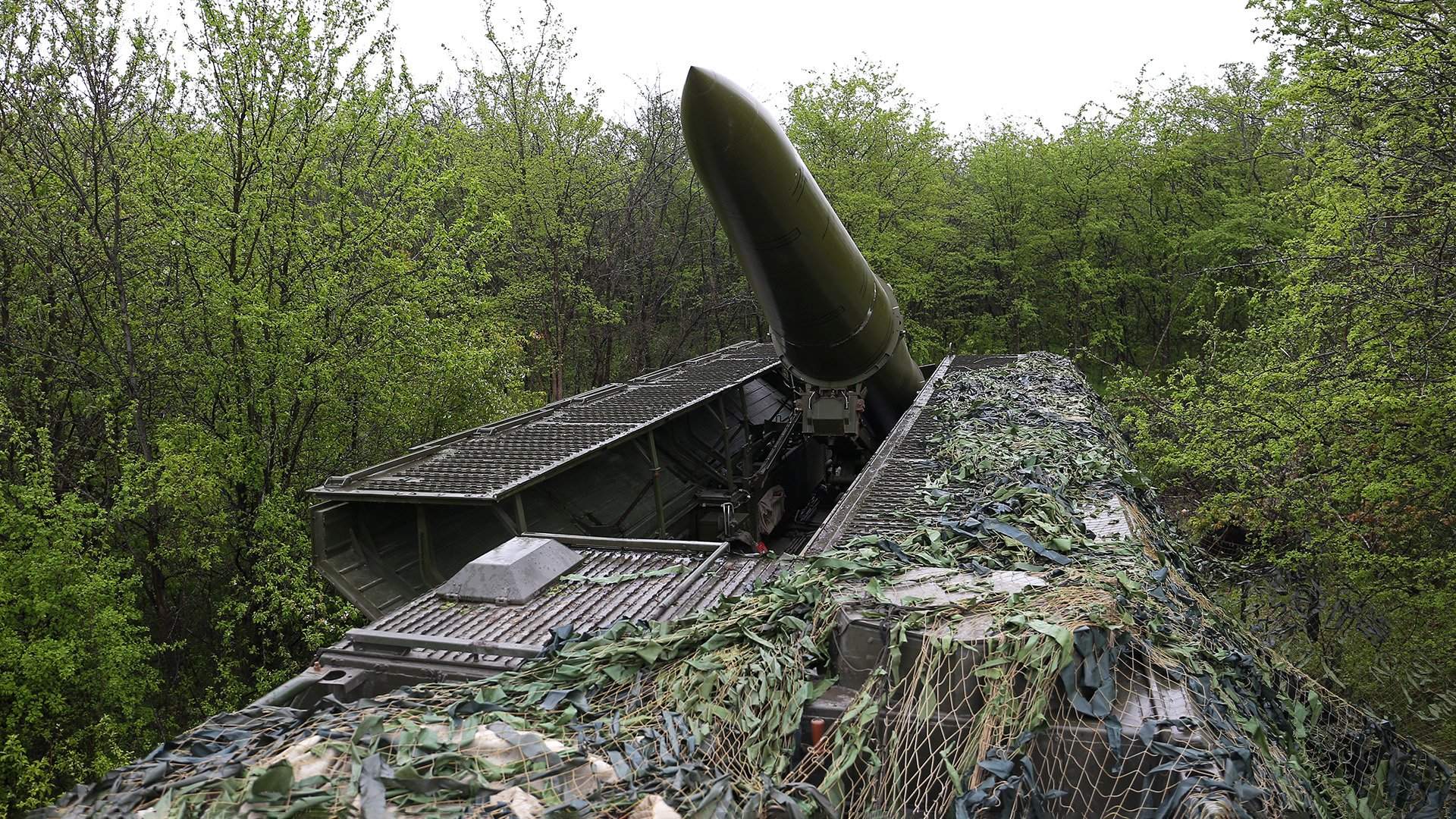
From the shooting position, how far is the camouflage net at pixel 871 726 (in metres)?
2.73

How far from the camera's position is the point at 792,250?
7.96 meters

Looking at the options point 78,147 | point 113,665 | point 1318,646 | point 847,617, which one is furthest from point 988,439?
point 78,147

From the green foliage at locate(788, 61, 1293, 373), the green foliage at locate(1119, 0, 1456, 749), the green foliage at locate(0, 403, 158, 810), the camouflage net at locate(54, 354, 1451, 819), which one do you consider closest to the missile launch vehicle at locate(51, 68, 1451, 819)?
the camouflage net at locate(54, 354, 1451, 819)

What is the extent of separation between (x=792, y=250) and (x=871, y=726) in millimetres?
5422

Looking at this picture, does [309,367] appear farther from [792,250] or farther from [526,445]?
[792,250]

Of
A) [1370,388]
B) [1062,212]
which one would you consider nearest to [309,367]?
[1370,388]

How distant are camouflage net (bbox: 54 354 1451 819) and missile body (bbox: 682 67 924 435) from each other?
3.83m

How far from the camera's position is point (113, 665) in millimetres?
8109

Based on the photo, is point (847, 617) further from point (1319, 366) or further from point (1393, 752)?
point (1319, 366)

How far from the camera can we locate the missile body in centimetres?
681

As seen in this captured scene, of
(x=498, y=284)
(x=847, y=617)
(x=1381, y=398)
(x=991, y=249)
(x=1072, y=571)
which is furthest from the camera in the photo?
(x=991, y=249)

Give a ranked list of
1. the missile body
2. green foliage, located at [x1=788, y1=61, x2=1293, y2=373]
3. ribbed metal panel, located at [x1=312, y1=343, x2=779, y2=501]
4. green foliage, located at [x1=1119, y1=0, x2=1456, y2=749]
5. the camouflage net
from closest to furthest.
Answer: the camouflage net
green foliage, located at [x1=1119, y1=0, x2=1456, y2=749]
the missile body
ribbed metal panel, located at [x1=312, y1=343, x2=779, y2=501]
green foliage, located at [x1=788, y1=61, x2=1293, y2=373]

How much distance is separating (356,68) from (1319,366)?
10377 mm

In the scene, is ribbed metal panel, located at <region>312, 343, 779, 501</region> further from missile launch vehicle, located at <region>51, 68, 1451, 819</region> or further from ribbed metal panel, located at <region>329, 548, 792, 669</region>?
ribbed metal panel, located at <region>329, 548, 792, 669</region>
